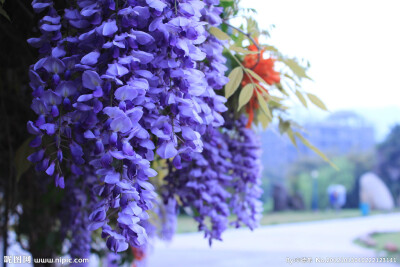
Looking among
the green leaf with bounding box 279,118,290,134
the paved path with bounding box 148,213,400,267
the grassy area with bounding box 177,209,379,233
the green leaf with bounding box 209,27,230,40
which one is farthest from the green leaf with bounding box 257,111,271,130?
the grassy area with bounding box 177,209,379,233

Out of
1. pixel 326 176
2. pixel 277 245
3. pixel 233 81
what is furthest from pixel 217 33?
pixel 326 176

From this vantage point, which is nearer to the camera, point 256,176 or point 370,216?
point 256,176

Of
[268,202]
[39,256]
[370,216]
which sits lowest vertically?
[268,202]

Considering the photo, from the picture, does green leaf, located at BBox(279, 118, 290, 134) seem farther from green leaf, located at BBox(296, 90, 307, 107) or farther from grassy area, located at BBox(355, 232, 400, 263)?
grassy area, located at BBox(355, 232, 400, 263)

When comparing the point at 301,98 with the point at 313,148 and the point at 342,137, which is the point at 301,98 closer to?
the point at 313,148

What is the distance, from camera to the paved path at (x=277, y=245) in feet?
14.5

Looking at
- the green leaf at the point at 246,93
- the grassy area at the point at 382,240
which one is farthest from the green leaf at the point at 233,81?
the grassy area at the point at 382,240

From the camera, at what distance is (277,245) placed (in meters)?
5.12

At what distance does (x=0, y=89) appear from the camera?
1.78 ft

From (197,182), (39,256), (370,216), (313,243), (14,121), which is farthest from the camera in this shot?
(370,216)

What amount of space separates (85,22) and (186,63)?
73 millimetres

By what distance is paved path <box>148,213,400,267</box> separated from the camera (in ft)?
14.5

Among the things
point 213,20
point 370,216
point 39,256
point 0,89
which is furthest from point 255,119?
point 370,216

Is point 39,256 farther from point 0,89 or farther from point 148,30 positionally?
point 148,30
